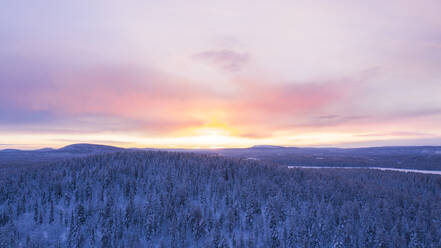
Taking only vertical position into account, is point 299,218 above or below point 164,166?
below

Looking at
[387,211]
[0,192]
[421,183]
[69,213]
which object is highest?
[0,192]

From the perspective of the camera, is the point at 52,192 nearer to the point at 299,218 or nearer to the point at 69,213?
the point at 69,213

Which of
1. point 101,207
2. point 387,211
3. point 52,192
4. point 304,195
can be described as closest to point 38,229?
point 101,207

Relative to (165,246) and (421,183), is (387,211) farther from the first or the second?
(421,183)

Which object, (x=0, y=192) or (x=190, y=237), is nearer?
(x=190, y=237)

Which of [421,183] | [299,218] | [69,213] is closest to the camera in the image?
[69,213]

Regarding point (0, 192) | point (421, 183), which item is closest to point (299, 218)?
point (0, 192)

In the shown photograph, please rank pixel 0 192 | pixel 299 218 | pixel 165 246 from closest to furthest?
1. pixel 165 246
2. pixel 299 218
3. pixel 0 192
